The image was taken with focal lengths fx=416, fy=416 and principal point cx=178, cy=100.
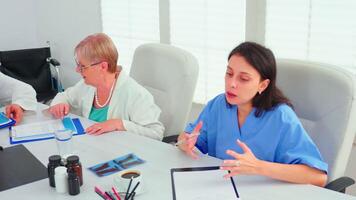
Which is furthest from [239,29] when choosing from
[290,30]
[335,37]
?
[335,37]

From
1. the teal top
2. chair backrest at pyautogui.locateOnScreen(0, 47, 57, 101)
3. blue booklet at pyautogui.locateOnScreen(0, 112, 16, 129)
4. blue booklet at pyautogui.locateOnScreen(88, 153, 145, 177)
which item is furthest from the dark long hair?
chair backrest at pyautogui.locateOnScreen(0, 47, 57, 101)

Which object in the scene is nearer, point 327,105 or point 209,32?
point 327,105

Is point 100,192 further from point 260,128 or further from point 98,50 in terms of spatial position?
point 98,50

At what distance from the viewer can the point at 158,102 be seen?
2268mm

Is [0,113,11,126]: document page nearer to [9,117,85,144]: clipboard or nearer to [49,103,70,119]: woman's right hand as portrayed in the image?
[9,117,85,144]: clipboard

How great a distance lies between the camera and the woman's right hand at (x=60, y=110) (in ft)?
6.97

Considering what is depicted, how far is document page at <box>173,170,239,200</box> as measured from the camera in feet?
4.19

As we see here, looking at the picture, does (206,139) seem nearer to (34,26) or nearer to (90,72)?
(90,72)

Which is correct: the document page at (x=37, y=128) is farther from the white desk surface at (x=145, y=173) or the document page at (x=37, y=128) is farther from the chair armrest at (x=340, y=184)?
the chair armrest at (x=340, y=184)

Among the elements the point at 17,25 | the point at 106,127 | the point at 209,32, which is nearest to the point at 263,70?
the point at 106,127

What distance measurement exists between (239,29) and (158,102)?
82 centimetres

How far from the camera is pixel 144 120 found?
1973mm

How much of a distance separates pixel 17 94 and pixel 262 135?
1431 millimetres

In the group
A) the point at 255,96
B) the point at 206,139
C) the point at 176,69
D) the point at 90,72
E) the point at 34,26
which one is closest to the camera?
the point at 255,96
